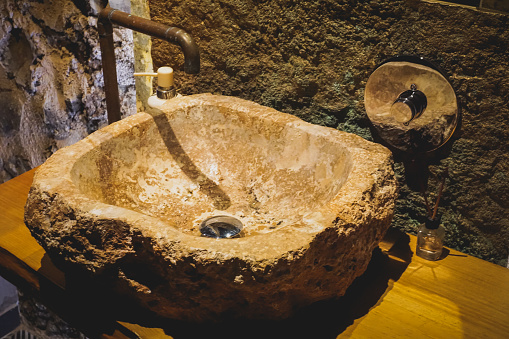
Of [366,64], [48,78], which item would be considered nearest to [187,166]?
[366,64]

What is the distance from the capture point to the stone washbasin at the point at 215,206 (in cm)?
92

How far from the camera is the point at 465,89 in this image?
45.9 inches

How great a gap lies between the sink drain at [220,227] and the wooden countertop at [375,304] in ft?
0.76

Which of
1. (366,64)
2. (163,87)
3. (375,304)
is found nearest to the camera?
(375,304)

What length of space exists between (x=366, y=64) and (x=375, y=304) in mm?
593

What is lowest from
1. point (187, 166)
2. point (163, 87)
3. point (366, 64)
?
point (187, 166)

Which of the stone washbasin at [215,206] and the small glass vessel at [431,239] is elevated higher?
the stone washbasin at [215,206]

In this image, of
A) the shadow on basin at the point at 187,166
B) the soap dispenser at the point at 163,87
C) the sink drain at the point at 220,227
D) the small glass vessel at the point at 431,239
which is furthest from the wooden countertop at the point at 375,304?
the soap dispenser at the point at 163,87

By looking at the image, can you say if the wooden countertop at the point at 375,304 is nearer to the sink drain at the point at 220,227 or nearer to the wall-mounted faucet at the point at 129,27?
the sink drain at the point at 220,227

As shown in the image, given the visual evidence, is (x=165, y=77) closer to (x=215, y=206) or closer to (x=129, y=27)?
(x=129, y=27)

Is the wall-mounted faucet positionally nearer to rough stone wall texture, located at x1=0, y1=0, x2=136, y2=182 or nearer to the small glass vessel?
rough stone wall texture, located at x1=0, y1=0, x2=136, y2=182

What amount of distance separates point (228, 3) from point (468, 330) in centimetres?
103

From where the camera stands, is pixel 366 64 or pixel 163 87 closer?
pixel 366 64

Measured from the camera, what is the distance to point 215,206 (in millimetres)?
1357
